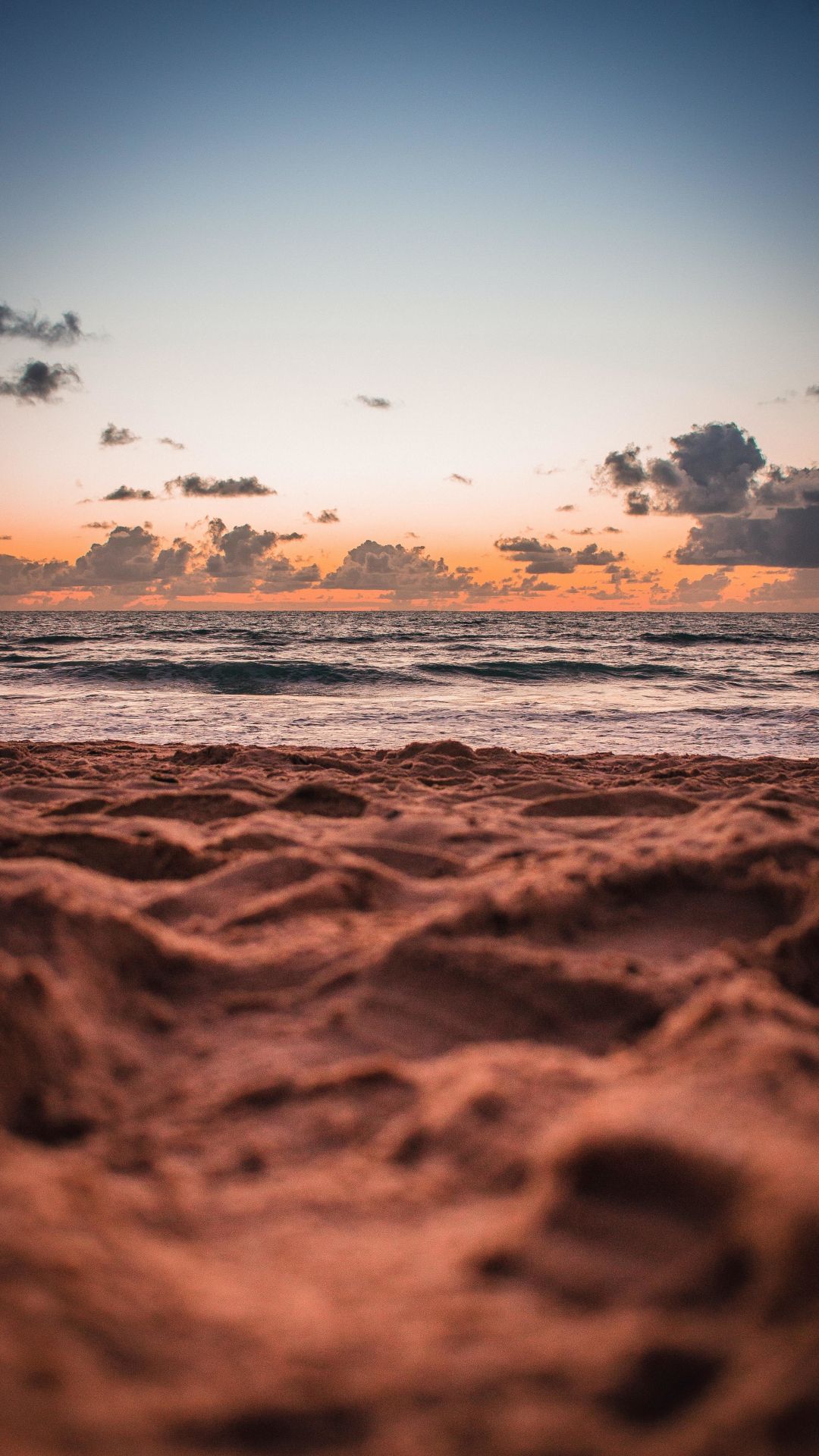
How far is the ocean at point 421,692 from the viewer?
743cm

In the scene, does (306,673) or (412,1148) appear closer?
(412,1148)

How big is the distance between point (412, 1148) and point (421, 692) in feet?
36.8

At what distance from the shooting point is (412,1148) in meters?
1.01

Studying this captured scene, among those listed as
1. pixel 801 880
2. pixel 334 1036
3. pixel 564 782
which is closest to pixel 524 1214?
pixel 334 1036

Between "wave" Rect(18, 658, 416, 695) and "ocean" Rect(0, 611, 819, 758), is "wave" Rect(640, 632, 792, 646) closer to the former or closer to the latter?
"ocean" Rect(0, 611, 819, 758)

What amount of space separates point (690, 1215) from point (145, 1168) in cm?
67

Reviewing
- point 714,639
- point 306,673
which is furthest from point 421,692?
point 714,639

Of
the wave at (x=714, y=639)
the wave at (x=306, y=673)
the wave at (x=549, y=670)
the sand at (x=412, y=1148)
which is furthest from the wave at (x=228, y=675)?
the wave at (x=714, y=639)

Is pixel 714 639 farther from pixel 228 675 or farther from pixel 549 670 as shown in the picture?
pixel 228 675

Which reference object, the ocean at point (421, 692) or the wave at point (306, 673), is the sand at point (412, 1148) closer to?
the ocean at point (421, 692)

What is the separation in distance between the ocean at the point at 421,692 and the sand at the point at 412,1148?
4.66 m

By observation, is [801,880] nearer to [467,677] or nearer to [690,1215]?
[690,1215]

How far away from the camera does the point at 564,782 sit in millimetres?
3508

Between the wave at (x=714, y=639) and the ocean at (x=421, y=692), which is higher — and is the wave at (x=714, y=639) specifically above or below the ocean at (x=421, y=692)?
above
